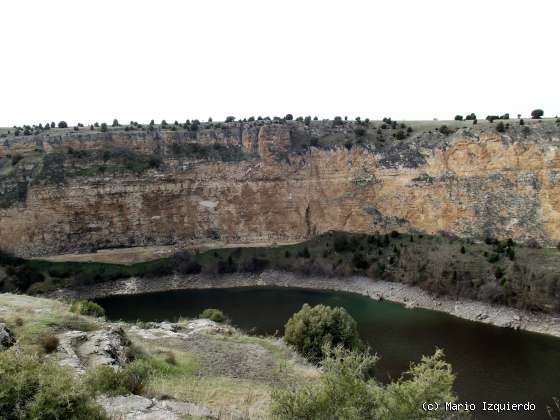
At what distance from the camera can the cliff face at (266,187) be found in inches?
1661

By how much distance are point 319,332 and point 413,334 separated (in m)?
10.3

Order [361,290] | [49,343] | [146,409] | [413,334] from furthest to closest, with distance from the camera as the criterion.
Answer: [361,290] < [413,334] < [49,343] < [146,409]

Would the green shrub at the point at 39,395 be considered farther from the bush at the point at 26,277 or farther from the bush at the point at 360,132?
the bush at the point at 360,132

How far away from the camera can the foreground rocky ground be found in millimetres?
11430

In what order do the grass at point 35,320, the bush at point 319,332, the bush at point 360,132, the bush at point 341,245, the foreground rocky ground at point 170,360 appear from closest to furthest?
the foreground rocky ground at point 170,360
the grass at point 35,320
the bush at point 319,332
the bush at point 341,245
the bush at point 360,132

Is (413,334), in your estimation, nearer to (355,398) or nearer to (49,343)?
(49,343)

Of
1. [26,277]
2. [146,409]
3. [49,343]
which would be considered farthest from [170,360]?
[26,277]

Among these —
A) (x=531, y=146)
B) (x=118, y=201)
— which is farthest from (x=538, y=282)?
(x=118, y=201)

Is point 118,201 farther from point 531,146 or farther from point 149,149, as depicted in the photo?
point 531,146

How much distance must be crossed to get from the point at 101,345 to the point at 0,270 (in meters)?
33.3

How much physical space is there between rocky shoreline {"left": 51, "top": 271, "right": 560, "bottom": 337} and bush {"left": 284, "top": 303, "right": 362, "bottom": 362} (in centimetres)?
1489

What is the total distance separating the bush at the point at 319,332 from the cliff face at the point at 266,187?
81.8 feet

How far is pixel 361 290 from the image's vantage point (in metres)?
41.5

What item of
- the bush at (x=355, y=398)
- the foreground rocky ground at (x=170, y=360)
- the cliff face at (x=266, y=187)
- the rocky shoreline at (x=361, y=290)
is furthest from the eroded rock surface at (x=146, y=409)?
the cliff face at (x=266, y=187)
